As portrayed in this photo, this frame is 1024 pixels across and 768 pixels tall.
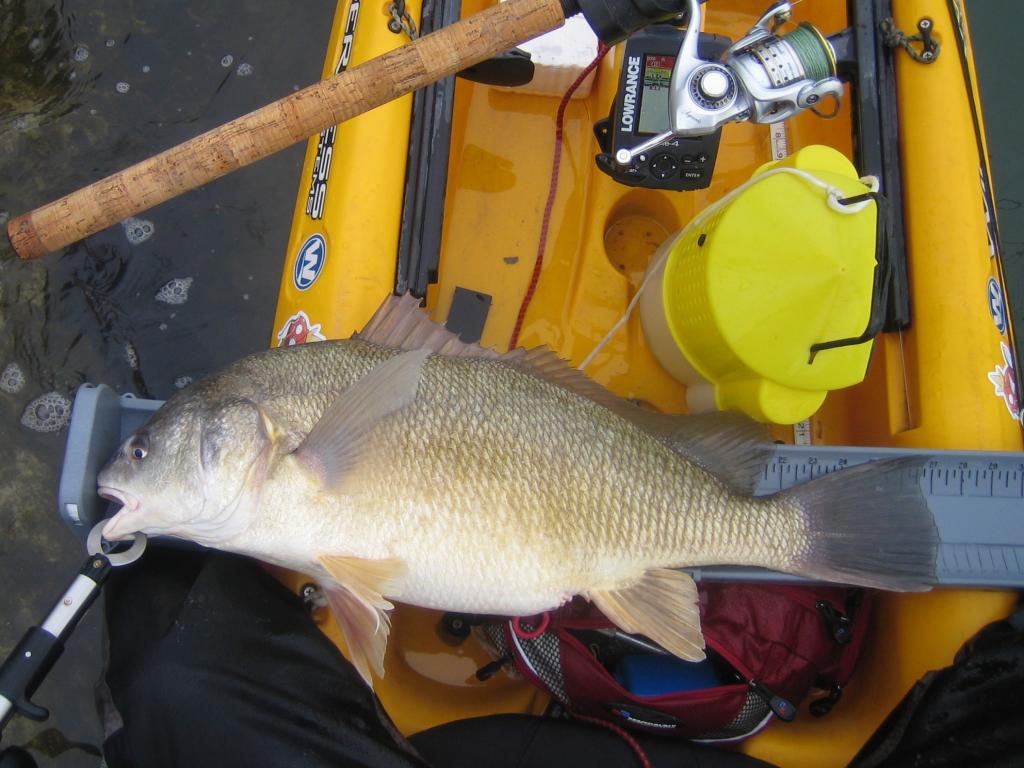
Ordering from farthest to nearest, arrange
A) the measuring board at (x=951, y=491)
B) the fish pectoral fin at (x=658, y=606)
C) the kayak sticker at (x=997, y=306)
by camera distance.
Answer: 1. the kayak sticker at (x=997, y=306)
2. the measuring board at (x=951, y=491)
3. the fish pectoral fin at (x=658, y=606)

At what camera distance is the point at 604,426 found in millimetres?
1397

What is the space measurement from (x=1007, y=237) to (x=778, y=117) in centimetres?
192

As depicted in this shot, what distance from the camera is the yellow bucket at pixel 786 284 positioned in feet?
4.62

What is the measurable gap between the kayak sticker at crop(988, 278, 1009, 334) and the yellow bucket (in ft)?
1.78

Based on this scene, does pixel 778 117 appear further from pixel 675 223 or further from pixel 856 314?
pixel 675 223

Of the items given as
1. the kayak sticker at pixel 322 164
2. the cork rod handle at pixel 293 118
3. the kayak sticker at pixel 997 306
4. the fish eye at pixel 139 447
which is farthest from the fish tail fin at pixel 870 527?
the kayak sticker at pixel 322 164

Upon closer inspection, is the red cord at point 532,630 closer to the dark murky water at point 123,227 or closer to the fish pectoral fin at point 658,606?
the fish pectoral fin at point 658,606

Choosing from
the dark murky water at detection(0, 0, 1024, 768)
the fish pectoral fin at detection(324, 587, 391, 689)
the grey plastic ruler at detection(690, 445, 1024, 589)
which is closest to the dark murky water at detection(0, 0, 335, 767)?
the dark murky water at detection(0, 0, 1024, 768)

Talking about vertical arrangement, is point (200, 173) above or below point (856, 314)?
above

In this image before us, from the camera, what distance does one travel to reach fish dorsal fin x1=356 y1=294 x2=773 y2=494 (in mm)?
1431

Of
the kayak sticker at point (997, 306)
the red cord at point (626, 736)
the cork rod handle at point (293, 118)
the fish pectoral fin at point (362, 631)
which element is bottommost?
the red cord at point (626, 736)

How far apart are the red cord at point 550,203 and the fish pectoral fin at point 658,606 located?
31.7 inches

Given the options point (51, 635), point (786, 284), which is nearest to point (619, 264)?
point (786, 284)

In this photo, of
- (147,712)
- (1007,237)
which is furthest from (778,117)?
(1007,237)
